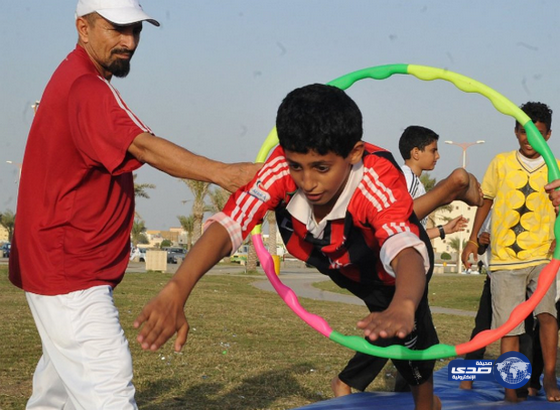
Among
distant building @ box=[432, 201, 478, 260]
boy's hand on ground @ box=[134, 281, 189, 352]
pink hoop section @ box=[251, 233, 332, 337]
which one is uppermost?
boy's hand on ground @ box=[134, 281, 189, 352]

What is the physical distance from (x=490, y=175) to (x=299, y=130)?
4.24 meters

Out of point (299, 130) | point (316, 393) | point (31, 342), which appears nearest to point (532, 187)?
point (316, 393)

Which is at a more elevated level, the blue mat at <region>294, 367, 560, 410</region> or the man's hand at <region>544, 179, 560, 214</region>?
the man's hand at <region>544, 179, 560, 214</region>

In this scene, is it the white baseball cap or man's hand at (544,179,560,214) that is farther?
man's hand at (544,179,560,214)

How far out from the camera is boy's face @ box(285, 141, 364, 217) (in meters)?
3.47

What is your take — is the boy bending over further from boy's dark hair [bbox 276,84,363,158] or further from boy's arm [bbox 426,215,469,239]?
boy's arm [bbox 426,215,469,239]

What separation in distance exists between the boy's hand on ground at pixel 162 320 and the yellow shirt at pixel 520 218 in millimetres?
4580

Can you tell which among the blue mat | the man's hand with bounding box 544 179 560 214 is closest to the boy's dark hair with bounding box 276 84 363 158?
the man's hand with bounding box 544 179 560 214

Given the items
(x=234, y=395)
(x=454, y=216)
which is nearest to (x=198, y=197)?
(x=234, y=395)

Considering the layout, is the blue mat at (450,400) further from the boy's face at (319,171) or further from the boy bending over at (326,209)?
the boy's face at (319,171)

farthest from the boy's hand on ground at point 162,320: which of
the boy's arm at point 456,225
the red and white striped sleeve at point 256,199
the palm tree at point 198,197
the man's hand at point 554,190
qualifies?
the palm tree at point 198,197

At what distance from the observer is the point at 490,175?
7258 millimetres

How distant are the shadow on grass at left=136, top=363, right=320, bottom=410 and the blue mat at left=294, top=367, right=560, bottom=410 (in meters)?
0.93

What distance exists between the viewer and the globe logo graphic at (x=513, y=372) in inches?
263
